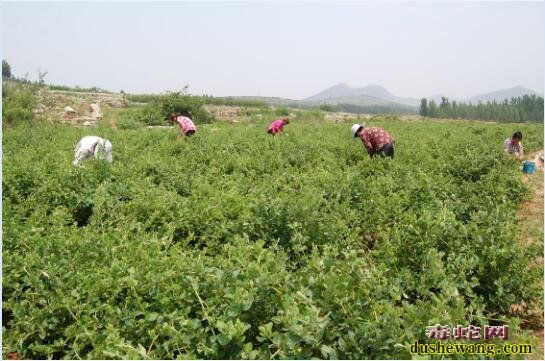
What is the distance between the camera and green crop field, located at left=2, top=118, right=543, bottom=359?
244cm

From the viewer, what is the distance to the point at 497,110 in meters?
66.9

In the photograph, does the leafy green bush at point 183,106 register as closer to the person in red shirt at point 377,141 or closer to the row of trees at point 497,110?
the person in red shirt at point 377,141

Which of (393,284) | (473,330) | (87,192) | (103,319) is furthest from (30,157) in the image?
(473,330)

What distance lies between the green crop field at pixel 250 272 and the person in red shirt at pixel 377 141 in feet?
7.85

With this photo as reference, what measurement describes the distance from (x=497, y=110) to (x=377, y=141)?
68.2m

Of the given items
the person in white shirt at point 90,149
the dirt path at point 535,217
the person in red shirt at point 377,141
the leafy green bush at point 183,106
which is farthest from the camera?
the leafy green bush at point 183,106

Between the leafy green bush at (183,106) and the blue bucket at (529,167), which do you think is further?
the leafy green bush at (183,106)

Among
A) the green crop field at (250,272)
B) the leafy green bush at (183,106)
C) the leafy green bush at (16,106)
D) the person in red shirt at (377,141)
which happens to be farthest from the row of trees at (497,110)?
the green crop field at (250,272)

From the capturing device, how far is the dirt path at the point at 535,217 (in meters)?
3.35

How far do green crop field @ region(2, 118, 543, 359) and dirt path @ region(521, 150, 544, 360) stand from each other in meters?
0.16

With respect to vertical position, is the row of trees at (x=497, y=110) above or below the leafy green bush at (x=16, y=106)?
above

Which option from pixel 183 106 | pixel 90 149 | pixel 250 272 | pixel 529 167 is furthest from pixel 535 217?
pixel 183 106

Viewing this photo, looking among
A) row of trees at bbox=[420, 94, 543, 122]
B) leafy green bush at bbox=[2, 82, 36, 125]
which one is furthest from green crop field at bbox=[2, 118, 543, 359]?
row of trees at bbox=[420, 94, 543, 122]

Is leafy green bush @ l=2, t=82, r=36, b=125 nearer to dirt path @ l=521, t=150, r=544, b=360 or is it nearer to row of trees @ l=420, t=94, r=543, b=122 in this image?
dirt path @ l=521, t=150, r=544, b=360
